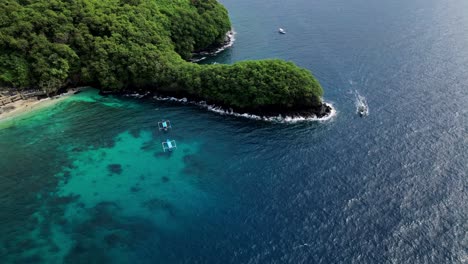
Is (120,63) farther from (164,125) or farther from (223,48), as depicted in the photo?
(223,48)

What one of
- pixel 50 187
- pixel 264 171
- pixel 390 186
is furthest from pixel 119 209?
pixel 390 186

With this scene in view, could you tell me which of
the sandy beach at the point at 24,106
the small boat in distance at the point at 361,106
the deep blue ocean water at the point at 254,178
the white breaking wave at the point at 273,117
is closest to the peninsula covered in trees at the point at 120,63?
the white breaking wave at the point at 273,117

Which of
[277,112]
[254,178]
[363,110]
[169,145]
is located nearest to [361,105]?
[363,110]

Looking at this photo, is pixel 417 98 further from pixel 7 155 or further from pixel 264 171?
pixel 7 155

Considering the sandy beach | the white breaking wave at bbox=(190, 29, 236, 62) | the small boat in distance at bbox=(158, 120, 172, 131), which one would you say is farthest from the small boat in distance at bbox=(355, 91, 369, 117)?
the sandy beach

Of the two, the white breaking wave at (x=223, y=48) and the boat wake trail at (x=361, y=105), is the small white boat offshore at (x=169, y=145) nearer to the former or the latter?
the white breaking wave at (x=223, y=48)

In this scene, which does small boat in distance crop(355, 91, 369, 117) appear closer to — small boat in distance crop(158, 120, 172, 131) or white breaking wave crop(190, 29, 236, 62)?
small boat in distance crop(158, 120, 172, 131)
